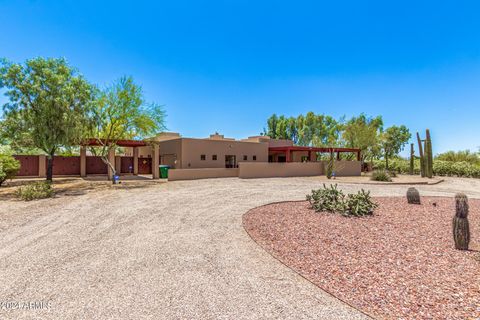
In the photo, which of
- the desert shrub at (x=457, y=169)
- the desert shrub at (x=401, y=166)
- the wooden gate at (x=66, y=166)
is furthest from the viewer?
the desert shrub at (x=401, y=166)

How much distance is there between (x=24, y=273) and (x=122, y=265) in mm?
1640

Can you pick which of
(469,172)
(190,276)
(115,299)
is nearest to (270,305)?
(190,276)

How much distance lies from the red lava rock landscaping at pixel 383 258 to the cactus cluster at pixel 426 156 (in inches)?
727

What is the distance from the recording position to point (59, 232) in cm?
696

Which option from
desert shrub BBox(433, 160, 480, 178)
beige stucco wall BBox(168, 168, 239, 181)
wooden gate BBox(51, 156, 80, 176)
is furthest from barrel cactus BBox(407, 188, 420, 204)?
wooden gate BBox(51, 156, 80, 176)

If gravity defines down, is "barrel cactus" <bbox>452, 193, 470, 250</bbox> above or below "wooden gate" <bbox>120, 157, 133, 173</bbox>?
below

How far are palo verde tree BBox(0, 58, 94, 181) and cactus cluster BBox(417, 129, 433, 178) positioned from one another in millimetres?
29820

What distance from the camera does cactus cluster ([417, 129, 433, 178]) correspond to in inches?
967

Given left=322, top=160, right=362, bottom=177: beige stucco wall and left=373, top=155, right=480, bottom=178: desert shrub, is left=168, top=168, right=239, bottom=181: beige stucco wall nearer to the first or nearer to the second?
left=322, top=160, right=362, bottom=177: beige stucco wall

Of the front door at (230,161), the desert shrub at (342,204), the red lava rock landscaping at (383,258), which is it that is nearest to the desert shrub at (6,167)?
the red lava rock landscaping at (383,258)

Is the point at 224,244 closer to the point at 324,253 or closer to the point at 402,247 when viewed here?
the point at 324,253

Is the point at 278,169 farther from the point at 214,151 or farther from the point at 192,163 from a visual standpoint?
the point at 192,163

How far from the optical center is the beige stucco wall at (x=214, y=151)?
2389 cm

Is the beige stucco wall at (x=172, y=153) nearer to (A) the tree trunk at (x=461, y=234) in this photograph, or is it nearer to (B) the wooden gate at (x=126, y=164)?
(B) the wooden gate at (x=126, y=164)
